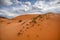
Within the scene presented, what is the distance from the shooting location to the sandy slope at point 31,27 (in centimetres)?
220

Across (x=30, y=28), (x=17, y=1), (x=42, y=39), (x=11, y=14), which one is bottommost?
(x=42, y=39)

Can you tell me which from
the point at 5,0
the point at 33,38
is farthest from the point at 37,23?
the point at 5,0

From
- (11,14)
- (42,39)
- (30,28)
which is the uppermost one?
(11,14)

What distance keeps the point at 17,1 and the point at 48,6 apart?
49cm

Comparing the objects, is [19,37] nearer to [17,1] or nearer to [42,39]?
[42,39]

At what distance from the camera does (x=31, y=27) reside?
223 centimetres

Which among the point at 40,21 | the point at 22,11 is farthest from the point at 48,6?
the point at 22,11

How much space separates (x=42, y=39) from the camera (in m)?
2.19

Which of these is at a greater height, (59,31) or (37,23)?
(37,23)

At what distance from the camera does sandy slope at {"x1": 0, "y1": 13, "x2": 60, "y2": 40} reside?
2199 millimetres

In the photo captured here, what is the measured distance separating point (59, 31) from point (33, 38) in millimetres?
416

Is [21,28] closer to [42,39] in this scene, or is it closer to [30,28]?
[30,28]

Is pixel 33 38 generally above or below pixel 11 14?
below

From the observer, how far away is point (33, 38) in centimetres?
219
